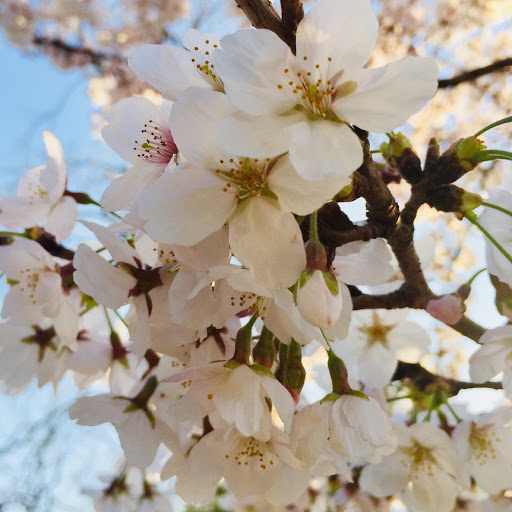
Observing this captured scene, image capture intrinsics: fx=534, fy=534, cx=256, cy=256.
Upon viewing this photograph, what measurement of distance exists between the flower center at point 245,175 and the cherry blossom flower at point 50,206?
0.40 m

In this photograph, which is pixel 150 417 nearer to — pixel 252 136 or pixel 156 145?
pixel 156 145

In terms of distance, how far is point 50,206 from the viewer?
0.92 meters

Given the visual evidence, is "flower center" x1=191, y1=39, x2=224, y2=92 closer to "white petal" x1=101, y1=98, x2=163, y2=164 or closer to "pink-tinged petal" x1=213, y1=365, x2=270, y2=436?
"white petal" x1=101, y1=98, x2=163, y2=164

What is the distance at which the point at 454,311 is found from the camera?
2.85 ft

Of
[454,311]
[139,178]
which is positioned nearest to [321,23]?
[139,178]

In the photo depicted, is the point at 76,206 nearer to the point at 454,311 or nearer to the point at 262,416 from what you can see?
the point at 262,416

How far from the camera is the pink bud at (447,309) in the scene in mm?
868

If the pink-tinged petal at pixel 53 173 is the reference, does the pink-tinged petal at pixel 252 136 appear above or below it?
above

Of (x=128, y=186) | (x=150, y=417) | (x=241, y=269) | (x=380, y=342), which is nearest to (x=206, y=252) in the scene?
(x=241, y=269)

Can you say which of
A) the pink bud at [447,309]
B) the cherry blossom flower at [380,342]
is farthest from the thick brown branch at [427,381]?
the pink bud at [447,309]

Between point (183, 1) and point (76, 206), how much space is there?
15.0ft

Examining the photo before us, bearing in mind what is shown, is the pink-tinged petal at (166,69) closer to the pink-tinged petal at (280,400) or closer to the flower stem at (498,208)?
the pink-tinged petal at (280,400)

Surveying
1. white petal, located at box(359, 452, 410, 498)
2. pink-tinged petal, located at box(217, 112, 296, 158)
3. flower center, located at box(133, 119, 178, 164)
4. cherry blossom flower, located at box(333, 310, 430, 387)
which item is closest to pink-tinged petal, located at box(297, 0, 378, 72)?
pink-tinged petal, located at box(217, 112, 296, 158)

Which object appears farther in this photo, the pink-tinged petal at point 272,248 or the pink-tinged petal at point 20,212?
the pink-tinged petal at point 20,212
